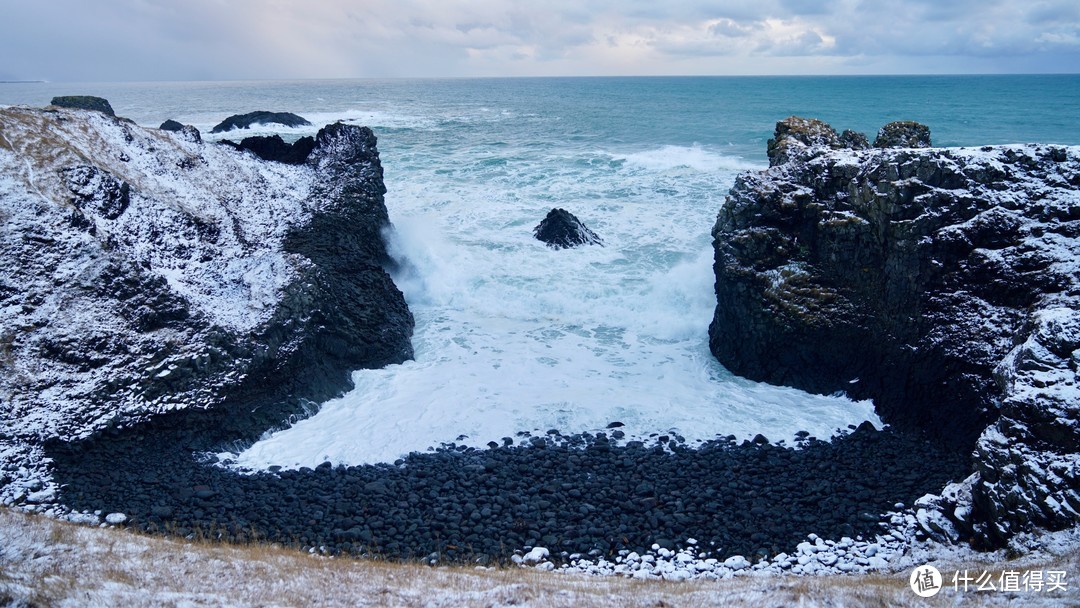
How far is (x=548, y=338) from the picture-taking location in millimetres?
24375

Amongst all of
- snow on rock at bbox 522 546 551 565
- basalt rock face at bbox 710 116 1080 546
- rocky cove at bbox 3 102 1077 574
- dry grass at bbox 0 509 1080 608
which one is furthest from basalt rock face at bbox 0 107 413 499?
basalt rock face at bbox 710 116 1080 546

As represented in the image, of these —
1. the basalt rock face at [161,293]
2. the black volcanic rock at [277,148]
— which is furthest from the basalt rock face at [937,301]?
the black volcanic rock at [277,148]

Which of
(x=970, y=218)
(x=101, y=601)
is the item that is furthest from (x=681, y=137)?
(x=101, y=601)

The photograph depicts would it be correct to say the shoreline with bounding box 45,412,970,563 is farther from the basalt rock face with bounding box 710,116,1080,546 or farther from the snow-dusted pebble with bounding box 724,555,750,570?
the basalt rock face with bounding box 710,116,1080,546

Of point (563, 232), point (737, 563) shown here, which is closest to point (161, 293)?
point (737, 563)

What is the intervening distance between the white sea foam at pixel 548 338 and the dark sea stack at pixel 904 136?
9.12m

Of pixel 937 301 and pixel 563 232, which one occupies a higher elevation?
pixel 937 301

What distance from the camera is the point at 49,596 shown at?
8742 mm

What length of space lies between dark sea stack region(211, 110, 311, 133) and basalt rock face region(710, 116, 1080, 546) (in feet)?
227

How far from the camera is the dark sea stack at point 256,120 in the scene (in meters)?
74.8

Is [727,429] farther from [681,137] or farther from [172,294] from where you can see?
[681,137]

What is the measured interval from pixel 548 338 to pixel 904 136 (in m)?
19.8

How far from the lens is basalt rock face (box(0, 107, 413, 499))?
16.2 metres

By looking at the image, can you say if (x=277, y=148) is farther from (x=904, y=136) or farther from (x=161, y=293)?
(x=904, y=136)
